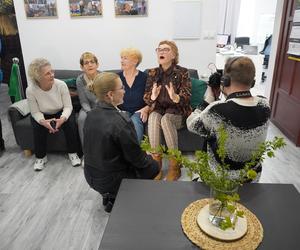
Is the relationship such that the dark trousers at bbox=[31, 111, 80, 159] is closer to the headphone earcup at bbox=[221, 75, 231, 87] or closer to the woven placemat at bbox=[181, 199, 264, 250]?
the headphone earcup at bbox=[221, 75, 231, 87]

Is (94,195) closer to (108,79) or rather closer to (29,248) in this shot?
(29,248)

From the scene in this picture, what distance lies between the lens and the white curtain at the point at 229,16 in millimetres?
7199

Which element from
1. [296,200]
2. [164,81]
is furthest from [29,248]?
[164,81]

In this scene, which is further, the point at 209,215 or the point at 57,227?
the point at 57,227

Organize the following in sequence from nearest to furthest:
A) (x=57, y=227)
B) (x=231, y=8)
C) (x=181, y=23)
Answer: (x=57, y=227) → (x=181, y=23) → (x=231, y=8)

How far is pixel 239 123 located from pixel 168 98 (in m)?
1.30

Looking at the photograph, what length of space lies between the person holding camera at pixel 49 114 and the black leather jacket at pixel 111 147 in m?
1.01

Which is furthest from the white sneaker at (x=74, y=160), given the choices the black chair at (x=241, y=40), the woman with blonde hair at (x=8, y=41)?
the black chair at (x=241, y=40)

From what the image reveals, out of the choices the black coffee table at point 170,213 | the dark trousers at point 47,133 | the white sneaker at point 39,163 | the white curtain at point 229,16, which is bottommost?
the white sneaker at point 39,163

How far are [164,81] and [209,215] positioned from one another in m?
1.70

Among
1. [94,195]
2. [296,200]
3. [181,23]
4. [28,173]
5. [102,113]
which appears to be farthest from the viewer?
[181,23]

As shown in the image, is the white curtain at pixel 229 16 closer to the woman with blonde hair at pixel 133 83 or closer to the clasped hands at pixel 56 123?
the woman with blonde hair at pixel 133 83

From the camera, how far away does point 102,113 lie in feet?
5.15

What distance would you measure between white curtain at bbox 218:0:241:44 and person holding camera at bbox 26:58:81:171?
583 cm
